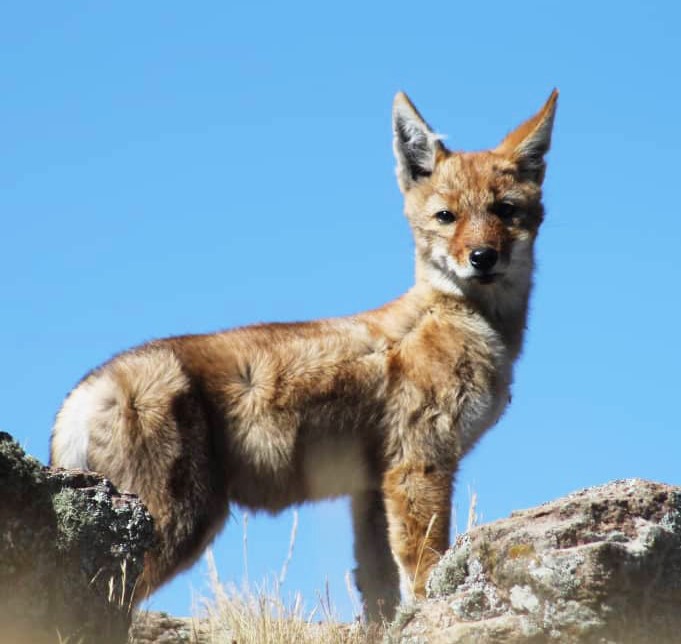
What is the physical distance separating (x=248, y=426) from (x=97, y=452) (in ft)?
3.38

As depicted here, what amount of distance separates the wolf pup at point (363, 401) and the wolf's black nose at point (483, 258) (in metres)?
0.01

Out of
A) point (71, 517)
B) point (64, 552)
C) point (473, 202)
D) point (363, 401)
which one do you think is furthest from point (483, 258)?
point (64, 552)

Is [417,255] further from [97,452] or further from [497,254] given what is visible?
[97,452]

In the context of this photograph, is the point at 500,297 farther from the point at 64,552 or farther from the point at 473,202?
the point at 64,552

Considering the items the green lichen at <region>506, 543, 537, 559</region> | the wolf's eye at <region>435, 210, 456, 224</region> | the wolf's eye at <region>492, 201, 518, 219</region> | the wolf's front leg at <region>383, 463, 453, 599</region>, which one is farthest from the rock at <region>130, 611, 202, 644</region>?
the wolf's eye at <region>492, 201, 518, 219</region>

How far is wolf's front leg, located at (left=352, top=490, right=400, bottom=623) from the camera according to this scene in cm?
814

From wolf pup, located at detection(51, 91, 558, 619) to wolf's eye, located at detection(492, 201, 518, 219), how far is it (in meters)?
0.01

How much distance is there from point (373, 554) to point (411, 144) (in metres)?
3.17

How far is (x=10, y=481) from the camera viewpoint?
17.6 feet

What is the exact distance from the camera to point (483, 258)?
801 cm

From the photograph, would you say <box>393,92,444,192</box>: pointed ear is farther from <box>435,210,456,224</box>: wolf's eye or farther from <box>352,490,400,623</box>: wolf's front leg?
<box>352,490,400,623</box>: wolf's front leg

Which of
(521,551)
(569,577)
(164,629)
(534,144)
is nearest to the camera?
(569,577)

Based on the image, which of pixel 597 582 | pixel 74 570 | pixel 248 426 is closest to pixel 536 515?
pixel 597 582

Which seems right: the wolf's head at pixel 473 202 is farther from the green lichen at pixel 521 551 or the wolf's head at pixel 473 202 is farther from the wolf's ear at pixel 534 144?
the green lichen at pixel 521 551
